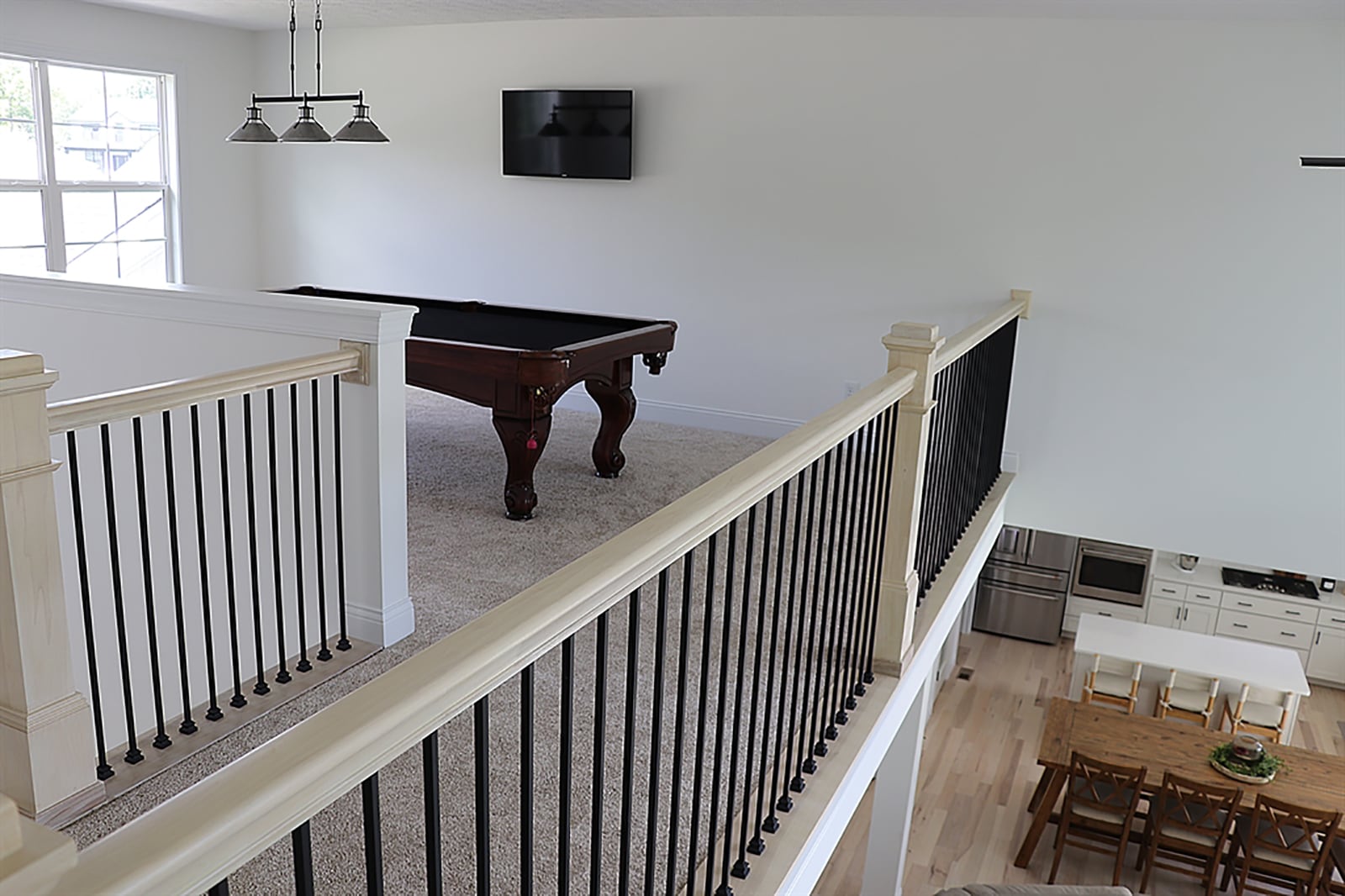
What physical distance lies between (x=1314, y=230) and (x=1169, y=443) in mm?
1293

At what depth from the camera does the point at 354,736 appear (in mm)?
890

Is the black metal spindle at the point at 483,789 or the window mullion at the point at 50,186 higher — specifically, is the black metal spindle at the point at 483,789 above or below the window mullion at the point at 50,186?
below

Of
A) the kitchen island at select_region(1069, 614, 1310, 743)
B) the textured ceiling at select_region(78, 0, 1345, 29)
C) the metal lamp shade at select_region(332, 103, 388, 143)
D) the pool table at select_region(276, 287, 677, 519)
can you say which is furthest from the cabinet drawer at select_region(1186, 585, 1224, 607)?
the metal lamp shade at select_region(332, 103, 388, 143)

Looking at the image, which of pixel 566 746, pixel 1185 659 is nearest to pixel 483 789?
pixel 566 746

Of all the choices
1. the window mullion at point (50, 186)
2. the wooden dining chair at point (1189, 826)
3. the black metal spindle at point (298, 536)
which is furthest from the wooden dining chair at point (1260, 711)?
the window mullion at point (50, 186)

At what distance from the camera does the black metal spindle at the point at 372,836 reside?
3.17 feet

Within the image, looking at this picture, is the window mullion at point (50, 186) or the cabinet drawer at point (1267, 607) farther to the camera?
the cabinet drawer at point (1267, 607)

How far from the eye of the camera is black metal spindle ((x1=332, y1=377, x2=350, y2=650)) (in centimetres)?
301

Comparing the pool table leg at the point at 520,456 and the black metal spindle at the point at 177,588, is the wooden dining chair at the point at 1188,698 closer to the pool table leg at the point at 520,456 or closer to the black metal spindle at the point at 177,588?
the pool table leg at the point at 520,456

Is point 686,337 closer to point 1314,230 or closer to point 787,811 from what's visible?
point 1314,230

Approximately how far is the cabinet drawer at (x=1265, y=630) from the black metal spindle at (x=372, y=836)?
1062 cm

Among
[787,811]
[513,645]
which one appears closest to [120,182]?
[787,811]

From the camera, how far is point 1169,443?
18.4 feet

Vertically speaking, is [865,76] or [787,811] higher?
[865,76]
